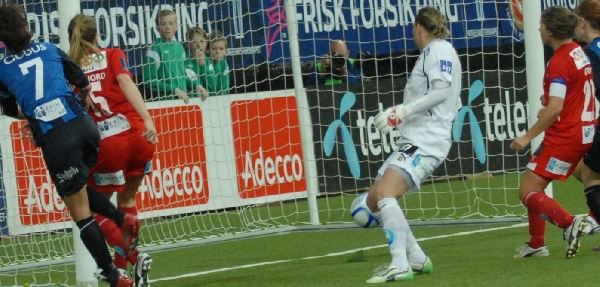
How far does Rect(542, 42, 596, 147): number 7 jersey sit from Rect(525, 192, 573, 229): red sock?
14.4 inches

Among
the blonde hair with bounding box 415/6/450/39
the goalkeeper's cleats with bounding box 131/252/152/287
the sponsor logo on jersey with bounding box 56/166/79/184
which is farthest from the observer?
the goalkeeper's cleats with bounding box 131/252/152/287

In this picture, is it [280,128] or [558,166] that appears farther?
[280,128]

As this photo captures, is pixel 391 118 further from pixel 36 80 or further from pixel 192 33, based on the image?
pixel 192 33

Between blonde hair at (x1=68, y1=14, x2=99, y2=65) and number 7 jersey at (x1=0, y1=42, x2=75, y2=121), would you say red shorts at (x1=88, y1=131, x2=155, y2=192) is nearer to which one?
blonde hair at (x1=68, y1=14, x2=99, y2=65)

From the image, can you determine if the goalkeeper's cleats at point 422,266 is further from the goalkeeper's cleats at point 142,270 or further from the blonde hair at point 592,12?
the blonde hair at point 592,12

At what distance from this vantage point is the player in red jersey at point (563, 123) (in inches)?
378

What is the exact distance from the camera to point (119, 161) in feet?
31.9

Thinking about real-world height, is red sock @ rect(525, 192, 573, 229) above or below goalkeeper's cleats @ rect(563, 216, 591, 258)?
above

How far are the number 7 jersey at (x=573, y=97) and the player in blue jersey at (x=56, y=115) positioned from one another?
297cm

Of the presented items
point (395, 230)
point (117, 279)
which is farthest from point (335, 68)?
point (117, 279)

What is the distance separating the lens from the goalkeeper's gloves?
29.1ft

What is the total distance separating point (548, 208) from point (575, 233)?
25 centimetres

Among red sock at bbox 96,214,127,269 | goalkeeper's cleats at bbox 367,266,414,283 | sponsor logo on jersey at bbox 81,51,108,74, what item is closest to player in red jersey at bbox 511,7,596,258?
goalkeeper's cleats at bbox 367,266,414,283

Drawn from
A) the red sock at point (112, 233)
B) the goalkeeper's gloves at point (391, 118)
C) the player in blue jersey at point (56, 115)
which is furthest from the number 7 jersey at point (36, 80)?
the goalkeeper's gloves at point (391, 118)
